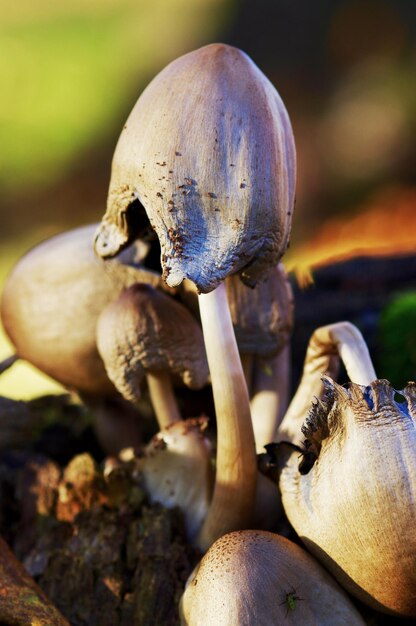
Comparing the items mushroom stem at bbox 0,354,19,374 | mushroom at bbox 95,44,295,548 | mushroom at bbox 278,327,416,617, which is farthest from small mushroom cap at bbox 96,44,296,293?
mushroom stem at bbox 0,354,19,374

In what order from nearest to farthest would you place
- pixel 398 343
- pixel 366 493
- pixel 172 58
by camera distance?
pixel 366 493 → pixel 398 343 → pixel 172 58

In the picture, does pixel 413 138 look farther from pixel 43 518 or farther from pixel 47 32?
pixel 43 518

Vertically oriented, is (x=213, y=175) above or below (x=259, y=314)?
above

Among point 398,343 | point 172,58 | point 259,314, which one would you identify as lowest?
point 398,343

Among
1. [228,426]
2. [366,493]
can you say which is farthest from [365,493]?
[228,426]

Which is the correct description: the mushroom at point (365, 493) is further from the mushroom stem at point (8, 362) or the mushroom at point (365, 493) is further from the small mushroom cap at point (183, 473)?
the mushroom stem at point (8, 362)

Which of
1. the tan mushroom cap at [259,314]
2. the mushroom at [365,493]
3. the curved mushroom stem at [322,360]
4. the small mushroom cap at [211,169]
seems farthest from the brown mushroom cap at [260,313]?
the mushroom at [365,493]

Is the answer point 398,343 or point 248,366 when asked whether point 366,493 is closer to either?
point 248,366

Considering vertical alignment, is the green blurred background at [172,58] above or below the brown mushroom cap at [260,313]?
above
